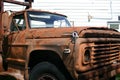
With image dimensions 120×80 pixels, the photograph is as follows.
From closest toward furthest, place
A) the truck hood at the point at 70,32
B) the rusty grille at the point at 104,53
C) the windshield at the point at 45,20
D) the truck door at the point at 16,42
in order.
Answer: the truck hood at the point at 70,32
the rusty grille at the point at 104,53
the truck door at the point at 16,42
the windshield at the point at 45,20

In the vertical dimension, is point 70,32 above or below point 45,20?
below

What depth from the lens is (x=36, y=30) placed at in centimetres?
692

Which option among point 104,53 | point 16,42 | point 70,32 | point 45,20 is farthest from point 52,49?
point 45,20

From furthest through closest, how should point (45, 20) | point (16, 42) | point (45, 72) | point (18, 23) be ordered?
point (45, 20)
point (18, 23)
point (16, 42)
point (45, 72)

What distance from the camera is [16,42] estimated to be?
23.8ft

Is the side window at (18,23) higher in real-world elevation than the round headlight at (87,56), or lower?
higher

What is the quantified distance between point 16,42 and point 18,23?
53 cm

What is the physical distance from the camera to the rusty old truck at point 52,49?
599 centimetres

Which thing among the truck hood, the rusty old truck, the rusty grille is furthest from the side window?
the rusty grille

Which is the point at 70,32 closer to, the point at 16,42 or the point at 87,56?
the point at 87,56

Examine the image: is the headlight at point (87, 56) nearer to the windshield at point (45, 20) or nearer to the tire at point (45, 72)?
the tire at point (45, 72)

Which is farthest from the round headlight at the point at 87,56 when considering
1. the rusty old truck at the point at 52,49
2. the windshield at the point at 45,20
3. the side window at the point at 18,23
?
the side window at the point at 18,23

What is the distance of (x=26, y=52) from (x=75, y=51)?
1.35 m

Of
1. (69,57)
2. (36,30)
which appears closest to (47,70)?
(69,57)
